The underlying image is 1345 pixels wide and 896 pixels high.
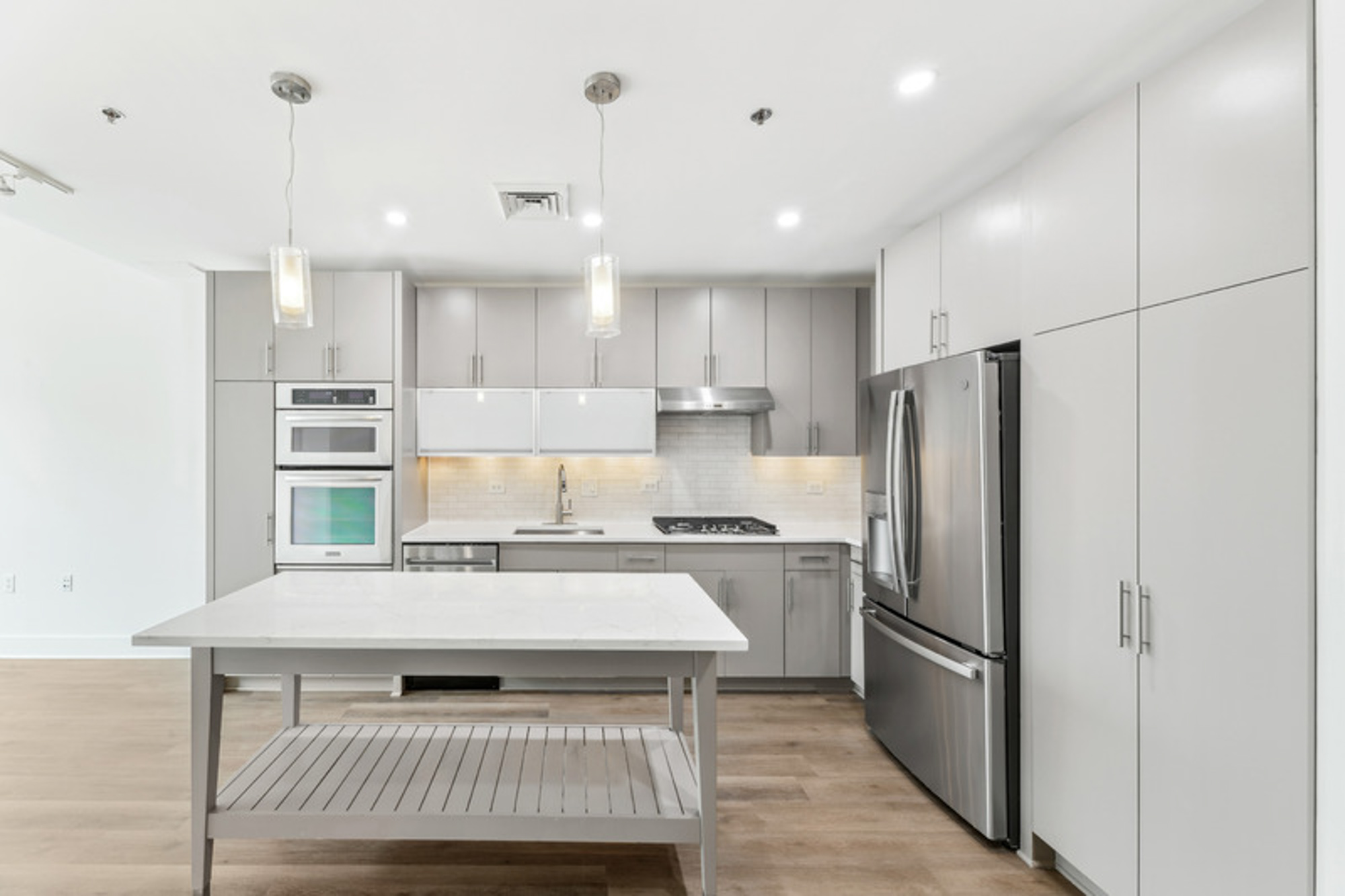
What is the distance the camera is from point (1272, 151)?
1.49 metres

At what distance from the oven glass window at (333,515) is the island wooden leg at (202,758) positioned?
1978mm

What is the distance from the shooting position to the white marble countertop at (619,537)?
387cm

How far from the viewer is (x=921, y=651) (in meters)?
2.71

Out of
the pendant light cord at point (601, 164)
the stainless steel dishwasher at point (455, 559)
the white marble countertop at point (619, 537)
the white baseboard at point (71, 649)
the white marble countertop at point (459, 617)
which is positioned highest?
the pendant light cord at point (601, 164)

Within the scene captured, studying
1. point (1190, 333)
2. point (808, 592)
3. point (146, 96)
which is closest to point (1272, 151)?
point (1190, 333)

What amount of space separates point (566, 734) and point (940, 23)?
260cm

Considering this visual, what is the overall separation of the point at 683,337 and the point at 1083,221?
248 cm

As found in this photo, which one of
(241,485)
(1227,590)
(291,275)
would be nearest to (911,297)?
(1227,590)

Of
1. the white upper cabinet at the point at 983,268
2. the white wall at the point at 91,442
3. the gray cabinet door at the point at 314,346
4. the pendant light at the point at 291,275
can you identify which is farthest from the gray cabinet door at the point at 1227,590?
the white wall at the point at 91,442

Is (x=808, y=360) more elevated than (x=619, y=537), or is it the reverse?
(x=808, y=360)

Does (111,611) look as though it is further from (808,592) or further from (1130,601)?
(1130,601)

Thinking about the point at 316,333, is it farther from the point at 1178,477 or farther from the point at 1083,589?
the point at 1178,477

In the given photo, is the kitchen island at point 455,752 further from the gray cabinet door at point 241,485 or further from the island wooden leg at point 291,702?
the gray cabinet door at point 241,485

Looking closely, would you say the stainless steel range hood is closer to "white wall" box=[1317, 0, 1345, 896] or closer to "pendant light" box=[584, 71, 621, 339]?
"pendant light" box=[584, 71, 621, 339]
